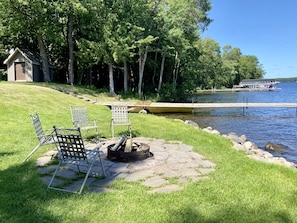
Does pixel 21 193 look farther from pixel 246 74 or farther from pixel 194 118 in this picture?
pixel 246 74

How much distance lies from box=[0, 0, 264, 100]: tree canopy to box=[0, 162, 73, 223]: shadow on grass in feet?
57.7

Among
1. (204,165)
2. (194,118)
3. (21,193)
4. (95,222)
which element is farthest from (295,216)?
(194,118)

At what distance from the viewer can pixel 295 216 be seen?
3.34 m

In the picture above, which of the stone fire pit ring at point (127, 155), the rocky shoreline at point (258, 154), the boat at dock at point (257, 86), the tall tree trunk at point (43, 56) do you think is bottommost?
the rocky shoreline at point (258, 154)

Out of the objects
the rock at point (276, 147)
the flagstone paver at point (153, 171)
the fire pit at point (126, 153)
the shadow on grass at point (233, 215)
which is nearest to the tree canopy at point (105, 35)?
the rock at point (276, 147)

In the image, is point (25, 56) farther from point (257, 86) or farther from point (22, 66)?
point (257, 86)

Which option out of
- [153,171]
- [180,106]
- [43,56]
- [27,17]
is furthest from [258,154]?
[27,17]

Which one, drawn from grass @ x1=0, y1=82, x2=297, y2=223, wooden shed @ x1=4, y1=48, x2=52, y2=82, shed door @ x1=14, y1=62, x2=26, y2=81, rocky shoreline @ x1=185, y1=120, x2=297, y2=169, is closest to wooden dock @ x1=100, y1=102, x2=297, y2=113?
rocky shoreline @ x1=185, y1=120, x2=297, y2=169

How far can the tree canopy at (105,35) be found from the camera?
21.3 m

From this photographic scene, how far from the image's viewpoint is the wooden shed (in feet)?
77.6

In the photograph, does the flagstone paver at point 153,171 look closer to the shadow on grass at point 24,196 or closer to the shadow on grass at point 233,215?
the shadow on grass at point 24,196

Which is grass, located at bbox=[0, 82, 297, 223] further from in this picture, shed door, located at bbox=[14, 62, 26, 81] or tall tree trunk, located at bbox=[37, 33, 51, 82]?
shed door, located at bbox=[14, 62, 26, 81]

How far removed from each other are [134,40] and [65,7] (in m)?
5.69

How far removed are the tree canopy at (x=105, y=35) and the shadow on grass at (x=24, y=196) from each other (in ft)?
57.7
